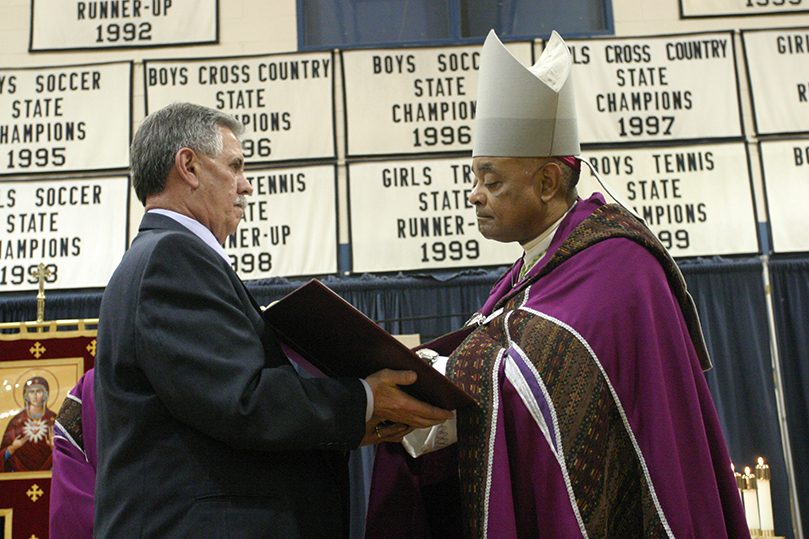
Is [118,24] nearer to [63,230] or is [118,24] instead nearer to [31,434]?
[63,230]

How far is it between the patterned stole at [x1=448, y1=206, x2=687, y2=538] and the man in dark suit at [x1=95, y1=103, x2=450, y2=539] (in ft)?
0.73

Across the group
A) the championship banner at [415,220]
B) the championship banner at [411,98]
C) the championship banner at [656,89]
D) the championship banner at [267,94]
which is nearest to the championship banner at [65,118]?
the championship banner at [267,94]

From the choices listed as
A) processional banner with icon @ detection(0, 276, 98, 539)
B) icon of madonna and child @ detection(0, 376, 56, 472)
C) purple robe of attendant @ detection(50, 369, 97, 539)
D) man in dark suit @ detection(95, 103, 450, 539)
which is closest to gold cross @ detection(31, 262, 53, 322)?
processional banner with icon @ detection(0, 276, 98, 539)

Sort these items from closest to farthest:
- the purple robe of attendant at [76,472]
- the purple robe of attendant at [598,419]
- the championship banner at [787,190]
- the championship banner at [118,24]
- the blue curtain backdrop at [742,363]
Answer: the purple robe of attendant at [598,419], the purple robe of attendant at [76,472], the blue curtain backdrop at [742,363], the championship banner at [787,190], the championship banner at [118,24]

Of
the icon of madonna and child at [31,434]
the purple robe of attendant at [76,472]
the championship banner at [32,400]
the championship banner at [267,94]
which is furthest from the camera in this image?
the championship banner at [267,94]

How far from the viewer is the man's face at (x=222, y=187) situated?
193 cm

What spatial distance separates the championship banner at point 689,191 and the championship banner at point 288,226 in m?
1.90

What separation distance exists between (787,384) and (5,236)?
18.7 feet

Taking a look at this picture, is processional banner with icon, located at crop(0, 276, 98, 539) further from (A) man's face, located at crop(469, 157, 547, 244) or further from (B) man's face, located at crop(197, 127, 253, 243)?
(A) man's face, located at crop(469, 157, 547, 244)

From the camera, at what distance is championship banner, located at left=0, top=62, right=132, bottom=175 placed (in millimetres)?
5508

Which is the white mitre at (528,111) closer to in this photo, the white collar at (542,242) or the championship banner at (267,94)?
the white collar at (542,242)

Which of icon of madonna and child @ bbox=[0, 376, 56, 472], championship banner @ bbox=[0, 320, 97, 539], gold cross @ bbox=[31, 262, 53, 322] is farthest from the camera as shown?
gold cross @ bbox=[31, 262, 53, 322]

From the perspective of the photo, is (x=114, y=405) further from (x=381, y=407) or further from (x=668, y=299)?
(x=668, y=299)

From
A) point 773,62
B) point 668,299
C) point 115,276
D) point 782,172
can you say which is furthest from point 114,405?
point 773,62
